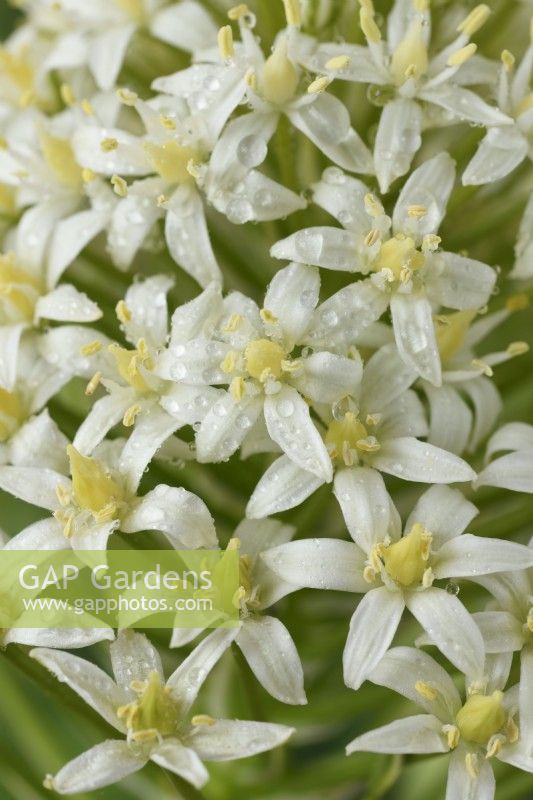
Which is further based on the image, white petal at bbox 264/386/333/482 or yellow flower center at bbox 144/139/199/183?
yellow flower center at bbox 144/139/199/183

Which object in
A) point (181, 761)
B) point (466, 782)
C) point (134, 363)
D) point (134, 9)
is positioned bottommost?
point (466, 782)

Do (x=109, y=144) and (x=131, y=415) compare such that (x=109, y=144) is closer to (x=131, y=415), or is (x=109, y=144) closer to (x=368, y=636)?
(x=131, y=415)

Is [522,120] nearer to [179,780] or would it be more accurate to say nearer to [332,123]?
[332,123]

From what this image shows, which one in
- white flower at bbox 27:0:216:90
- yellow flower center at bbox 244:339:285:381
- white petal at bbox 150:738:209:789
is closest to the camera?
white petal at bbox 150:738:209:789

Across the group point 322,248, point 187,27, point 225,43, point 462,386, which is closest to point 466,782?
point 462,386

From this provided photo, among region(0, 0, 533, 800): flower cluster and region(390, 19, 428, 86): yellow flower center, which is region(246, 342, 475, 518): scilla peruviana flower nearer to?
region(0, 0, 533, 800): flower cluster

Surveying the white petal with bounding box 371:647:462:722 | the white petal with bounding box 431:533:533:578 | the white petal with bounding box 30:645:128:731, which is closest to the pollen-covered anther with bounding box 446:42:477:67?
the white petal with bounding box 431:533:533:578

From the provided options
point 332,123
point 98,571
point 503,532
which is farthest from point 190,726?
point 332,123
